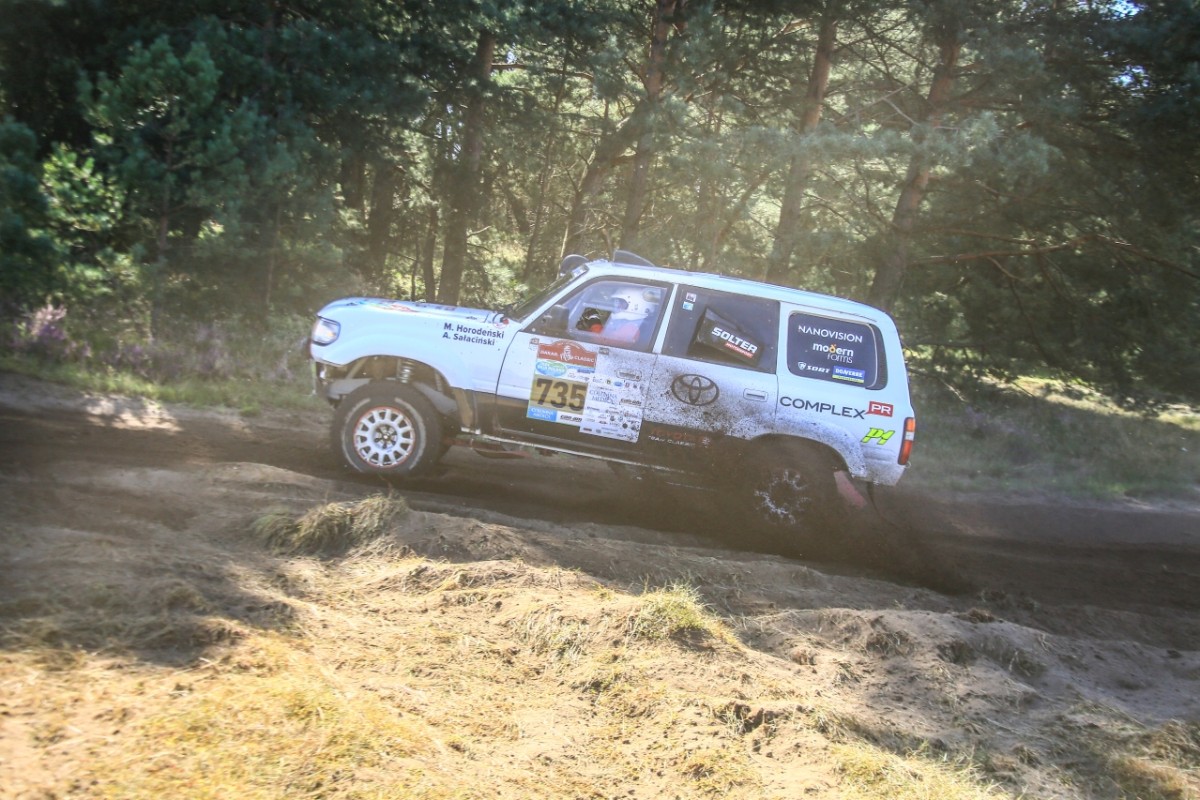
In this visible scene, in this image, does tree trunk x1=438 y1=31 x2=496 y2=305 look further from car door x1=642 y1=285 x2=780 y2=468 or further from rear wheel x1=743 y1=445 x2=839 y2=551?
rear wheel x1=743 y1=445 x2=839 y2=551

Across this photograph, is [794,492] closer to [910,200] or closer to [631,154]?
[910,200]

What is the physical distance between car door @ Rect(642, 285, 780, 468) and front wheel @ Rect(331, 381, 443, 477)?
1.85 metres

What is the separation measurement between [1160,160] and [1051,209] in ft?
6.46

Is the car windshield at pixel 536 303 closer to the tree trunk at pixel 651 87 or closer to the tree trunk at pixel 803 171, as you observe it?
the tree trunk at pixel 651 87

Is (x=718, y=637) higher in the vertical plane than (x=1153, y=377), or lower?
lower

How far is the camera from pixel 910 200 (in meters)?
16.6

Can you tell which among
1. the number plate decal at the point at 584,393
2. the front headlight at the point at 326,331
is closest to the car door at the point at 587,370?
the number plate decal at the point at 584,393

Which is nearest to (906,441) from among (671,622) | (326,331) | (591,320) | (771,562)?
(771,562)

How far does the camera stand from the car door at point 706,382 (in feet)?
26.4

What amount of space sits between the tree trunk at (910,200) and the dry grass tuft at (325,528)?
11.3 metres

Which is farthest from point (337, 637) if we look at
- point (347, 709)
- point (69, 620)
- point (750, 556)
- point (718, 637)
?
Answer: point (750, 556)

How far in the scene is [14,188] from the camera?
1085cm

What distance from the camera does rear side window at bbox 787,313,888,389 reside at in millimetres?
8172

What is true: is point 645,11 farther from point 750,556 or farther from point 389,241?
point 750,556
